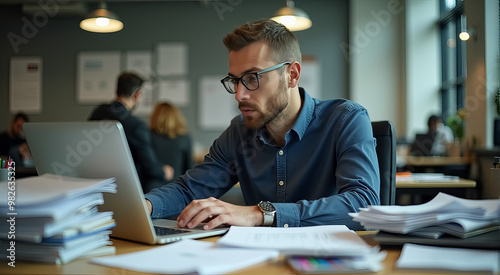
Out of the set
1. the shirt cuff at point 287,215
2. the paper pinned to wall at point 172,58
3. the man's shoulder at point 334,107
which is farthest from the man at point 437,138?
the shirt cuff at point 287,215

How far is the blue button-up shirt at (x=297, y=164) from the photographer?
135cm

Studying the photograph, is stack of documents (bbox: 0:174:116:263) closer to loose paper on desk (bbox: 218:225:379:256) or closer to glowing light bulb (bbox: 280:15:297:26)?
loose paper on desk (bbox: 218:225:379:256)

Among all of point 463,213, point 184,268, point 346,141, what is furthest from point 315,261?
point 346,141

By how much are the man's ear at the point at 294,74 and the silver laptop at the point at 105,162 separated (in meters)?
0.71

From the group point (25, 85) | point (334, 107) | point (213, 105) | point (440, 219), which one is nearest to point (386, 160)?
point (334, 107)

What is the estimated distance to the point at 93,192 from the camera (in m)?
0.89

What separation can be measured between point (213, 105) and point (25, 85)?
10.2ft

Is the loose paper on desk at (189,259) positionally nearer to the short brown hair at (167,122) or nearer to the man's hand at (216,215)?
the man's hand at (216,215)

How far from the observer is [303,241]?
0.89m

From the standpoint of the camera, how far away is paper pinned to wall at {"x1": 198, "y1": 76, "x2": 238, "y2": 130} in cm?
713

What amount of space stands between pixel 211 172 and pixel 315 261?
879mm

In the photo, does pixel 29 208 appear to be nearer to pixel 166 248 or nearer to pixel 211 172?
pixel 166 248

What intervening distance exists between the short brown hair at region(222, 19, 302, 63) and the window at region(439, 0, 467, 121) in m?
4.98

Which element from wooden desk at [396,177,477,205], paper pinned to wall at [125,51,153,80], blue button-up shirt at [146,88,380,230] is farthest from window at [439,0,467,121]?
blue button-up shirt at [146,88,380,230]
